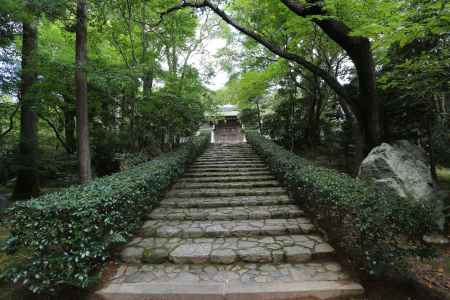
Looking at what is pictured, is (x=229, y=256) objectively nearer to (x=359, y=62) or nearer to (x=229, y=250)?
(x=229, y=250)

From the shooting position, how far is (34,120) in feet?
24.2

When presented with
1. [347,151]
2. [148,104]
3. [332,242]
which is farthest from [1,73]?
[347,151]

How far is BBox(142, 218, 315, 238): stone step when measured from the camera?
11.5 feet

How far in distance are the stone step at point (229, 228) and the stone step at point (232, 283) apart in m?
0.69

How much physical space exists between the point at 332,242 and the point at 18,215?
13.5ft

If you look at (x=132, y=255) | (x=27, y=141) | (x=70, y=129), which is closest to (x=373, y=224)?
(x=132, y=255)

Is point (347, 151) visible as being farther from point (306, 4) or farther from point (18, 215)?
point (18, 215)

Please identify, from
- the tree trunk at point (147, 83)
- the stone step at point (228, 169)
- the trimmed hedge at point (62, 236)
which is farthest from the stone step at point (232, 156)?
the trimmed hedge at point (62, 236)

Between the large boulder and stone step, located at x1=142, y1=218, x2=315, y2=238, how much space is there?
1.99 m

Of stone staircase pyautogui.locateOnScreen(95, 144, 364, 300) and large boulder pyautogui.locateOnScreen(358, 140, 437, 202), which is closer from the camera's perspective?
stone staircase pyautogui.locateOnScreen(95, 144, 364, 300)

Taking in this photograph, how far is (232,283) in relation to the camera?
2461 mm

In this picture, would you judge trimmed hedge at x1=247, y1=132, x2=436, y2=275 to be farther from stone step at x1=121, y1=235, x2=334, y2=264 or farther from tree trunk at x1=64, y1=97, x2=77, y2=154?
tree trunk at x1=64, y1=97, x2=77, y2=154

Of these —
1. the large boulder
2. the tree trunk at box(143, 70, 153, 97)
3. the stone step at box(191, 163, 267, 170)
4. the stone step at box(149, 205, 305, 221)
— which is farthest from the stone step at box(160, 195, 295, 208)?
the tree trunk at box(143, 70, 153, 97)

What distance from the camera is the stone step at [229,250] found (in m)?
2.88
